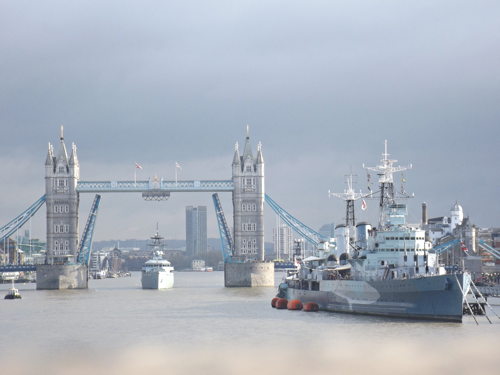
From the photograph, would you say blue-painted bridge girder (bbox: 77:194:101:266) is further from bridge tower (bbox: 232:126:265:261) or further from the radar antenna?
the radar antenna

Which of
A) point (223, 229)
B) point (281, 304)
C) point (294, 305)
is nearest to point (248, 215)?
point (223, 229)

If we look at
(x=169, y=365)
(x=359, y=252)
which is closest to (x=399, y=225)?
(x=359, y=252)

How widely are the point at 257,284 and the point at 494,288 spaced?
161ft

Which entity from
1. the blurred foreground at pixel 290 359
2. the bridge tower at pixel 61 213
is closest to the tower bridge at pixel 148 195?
the bridge tower at pixel 61 213

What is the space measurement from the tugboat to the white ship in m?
56.9

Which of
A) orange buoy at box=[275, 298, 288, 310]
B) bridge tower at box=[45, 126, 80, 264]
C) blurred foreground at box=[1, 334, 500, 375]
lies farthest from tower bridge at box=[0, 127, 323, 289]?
blurred foreground at box=[1, 334, 500, 375]

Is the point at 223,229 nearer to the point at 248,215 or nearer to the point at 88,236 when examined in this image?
the point at 248,215

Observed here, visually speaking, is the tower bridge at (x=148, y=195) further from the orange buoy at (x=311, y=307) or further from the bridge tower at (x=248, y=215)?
the orange buoy at (x=311, y=307)

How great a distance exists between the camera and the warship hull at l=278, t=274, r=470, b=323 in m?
59.4

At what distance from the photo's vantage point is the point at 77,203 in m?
145

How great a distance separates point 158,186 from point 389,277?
80.7 meters

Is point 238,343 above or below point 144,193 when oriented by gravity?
below

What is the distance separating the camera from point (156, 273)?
135 m

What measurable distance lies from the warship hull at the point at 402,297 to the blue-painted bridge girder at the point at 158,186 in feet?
225
